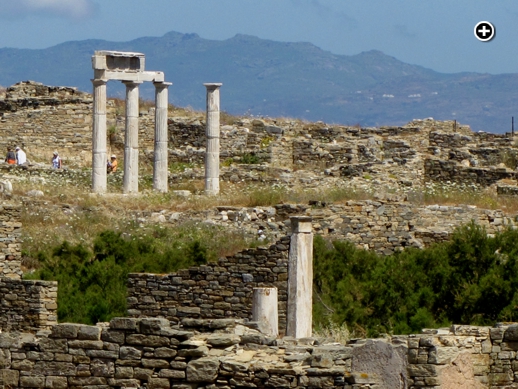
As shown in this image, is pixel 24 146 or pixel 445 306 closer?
pixel 445 306

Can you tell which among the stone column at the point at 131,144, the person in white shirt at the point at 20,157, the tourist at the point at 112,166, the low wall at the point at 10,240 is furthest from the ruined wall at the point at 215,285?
the tourist at the point at 112,166

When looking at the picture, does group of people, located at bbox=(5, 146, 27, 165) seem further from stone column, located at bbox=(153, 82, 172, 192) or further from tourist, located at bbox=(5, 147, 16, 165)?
stone column, located at bbox=(153, 82, 172, 192)

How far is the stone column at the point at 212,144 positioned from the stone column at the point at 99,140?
2487 mm

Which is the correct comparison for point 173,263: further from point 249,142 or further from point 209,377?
point 249,142

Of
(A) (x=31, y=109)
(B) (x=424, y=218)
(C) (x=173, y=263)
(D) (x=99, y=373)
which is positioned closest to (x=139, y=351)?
(D) (x=99, y=373)

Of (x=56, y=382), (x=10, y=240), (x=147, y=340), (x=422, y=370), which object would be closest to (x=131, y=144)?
(x=10, y=240)

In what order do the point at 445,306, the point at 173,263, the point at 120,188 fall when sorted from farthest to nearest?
the point at 120,188
the point at 173,263
the point at 445,306

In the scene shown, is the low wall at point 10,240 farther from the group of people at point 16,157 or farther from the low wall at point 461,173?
the low wall at point 461,173

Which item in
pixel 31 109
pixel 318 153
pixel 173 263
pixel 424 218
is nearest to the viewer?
pixel 173 263

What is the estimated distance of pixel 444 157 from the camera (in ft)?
143

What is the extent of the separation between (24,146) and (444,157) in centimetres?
1143

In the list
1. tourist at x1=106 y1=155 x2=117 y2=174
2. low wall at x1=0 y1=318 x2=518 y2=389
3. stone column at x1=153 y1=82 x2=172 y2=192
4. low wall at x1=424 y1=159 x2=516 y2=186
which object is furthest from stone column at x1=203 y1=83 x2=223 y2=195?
low wall at x1=0 y1=318 x2=518 y2=389

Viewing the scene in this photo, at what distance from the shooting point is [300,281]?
19641 millimetres

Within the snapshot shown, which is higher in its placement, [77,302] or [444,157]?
[444,157]
